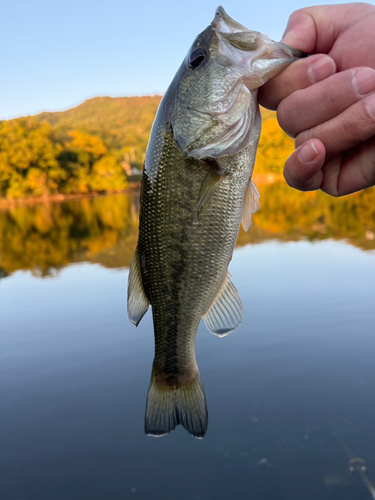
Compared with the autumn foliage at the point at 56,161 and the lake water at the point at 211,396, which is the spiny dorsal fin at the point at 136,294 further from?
the autumn foliage at the point at 56,161

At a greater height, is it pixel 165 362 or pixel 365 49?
pixel 365 49

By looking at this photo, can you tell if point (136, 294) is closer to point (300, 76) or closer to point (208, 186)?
point (208, 186)

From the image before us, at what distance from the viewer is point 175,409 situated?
2.73 meters

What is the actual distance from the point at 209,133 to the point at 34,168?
77.3 meters

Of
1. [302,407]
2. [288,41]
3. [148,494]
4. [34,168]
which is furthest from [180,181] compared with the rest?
[34,168]

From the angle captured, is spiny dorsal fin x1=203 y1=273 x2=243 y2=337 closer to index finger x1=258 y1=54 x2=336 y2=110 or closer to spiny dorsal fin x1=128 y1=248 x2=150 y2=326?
spiny dorsal fin x1=128 y1=248 x2=150 y2=326

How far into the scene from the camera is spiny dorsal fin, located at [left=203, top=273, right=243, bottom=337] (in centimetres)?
260

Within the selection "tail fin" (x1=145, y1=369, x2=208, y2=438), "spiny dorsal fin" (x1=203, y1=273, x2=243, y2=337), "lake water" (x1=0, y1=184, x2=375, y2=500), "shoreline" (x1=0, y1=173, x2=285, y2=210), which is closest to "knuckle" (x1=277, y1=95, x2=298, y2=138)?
"spiny dorsal fin" (x1=203, y1=273, x2=243, y2=337)

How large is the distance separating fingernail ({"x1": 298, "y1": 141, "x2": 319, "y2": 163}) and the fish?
26 cm

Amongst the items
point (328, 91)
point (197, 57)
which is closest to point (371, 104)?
point (328, 91)

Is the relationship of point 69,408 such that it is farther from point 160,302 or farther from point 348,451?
point 160,302

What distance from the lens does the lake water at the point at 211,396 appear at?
5613 millimetres

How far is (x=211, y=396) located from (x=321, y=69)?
21.3 feet

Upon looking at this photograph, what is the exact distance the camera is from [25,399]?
7695 mm
